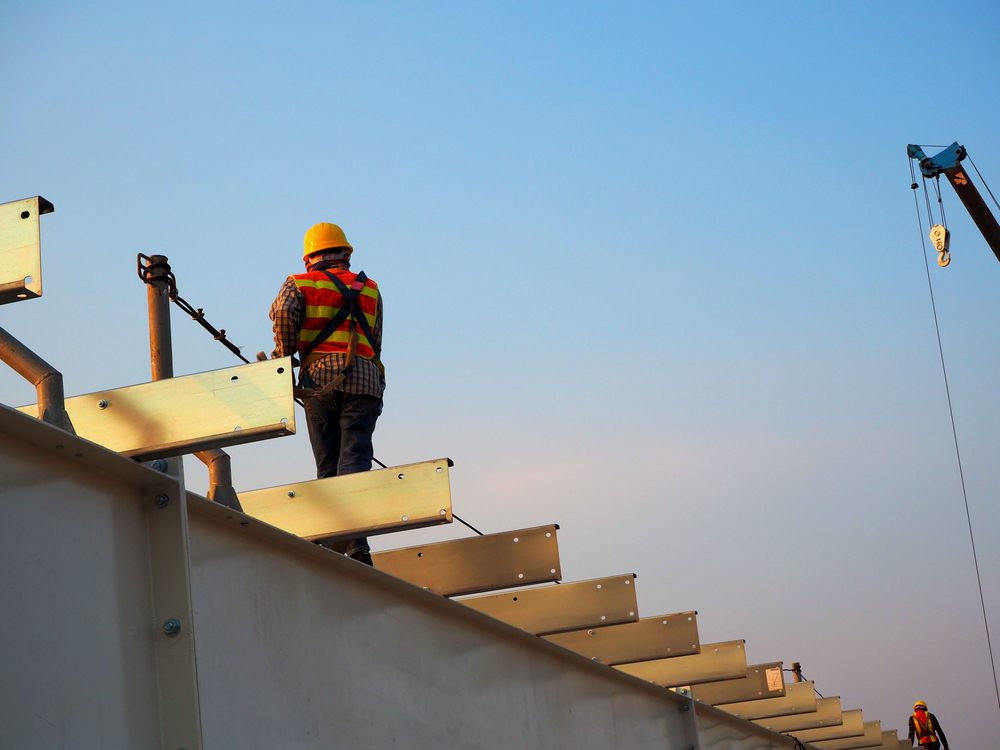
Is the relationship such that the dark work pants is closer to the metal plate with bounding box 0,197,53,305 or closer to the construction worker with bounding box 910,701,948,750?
the metal plate with bounding box 0,197,53,305

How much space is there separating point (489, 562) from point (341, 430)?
111 cm

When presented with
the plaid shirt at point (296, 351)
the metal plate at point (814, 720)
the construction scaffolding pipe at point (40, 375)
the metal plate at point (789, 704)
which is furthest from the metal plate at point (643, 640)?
the metal plate at point (814, 720)

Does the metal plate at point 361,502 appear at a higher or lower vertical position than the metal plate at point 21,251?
A: lower

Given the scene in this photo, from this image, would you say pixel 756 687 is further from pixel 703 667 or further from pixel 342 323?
pixel 342 323

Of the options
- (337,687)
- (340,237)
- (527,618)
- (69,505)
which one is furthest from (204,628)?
(527,618)

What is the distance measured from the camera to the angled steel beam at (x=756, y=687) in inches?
488

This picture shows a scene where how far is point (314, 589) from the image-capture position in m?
4.30

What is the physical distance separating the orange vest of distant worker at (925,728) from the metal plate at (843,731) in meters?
5.75

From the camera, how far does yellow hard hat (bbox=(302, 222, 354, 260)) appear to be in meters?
6.81

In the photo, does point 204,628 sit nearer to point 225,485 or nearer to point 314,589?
point 314,589

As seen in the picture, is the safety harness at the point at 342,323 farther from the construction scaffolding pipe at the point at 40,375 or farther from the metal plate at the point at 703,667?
the metal plate at the point at 703,667

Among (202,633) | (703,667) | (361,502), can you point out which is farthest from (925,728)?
(202,633)

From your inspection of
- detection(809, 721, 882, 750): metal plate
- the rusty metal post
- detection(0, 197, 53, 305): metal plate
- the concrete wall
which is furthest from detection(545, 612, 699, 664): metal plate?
detection(809, 721, 882, 750): metal plate

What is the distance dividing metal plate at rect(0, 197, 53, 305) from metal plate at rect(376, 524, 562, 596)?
373cm
